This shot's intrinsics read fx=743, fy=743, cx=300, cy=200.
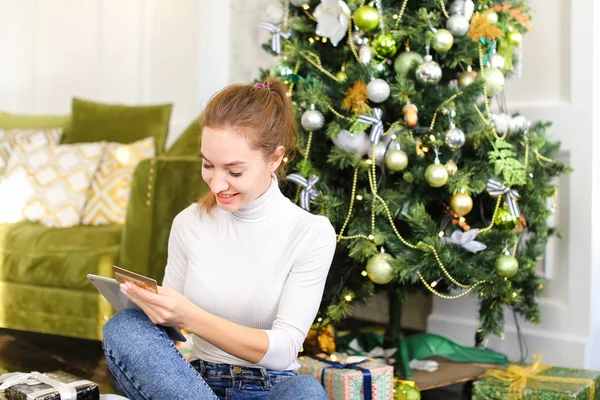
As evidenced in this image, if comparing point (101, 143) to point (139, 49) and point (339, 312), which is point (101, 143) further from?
point (339, 312)

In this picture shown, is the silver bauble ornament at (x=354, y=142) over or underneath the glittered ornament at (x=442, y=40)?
underneath

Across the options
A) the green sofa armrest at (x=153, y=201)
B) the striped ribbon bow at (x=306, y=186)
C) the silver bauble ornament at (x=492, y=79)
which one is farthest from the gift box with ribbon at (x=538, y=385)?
the green sofa armrest at (x=153, y=201)

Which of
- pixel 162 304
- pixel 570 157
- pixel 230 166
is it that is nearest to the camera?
pixel 162 304

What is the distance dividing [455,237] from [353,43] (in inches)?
22.9

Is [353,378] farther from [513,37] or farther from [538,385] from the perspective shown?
[513,37]

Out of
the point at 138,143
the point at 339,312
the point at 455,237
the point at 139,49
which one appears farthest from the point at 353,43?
the point at 139,49

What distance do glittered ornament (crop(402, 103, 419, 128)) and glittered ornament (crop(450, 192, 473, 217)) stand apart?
0.21 metres

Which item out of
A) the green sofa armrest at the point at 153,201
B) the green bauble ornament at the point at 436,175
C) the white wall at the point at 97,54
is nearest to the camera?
the green bauble ornament at the point at 436,175

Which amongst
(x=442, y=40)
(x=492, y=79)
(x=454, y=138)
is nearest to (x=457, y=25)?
(x=442, y=40)

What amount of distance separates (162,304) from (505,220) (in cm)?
108

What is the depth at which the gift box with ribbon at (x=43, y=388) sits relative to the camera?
1.42m

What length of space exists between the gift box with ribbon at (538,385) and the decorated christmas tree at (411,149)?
141mm

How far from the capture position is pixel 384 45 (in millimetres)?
1905

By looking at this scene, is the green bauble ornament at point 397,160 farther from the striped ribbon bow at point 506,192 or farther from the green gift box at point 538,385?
the green gift box at point 538,385
